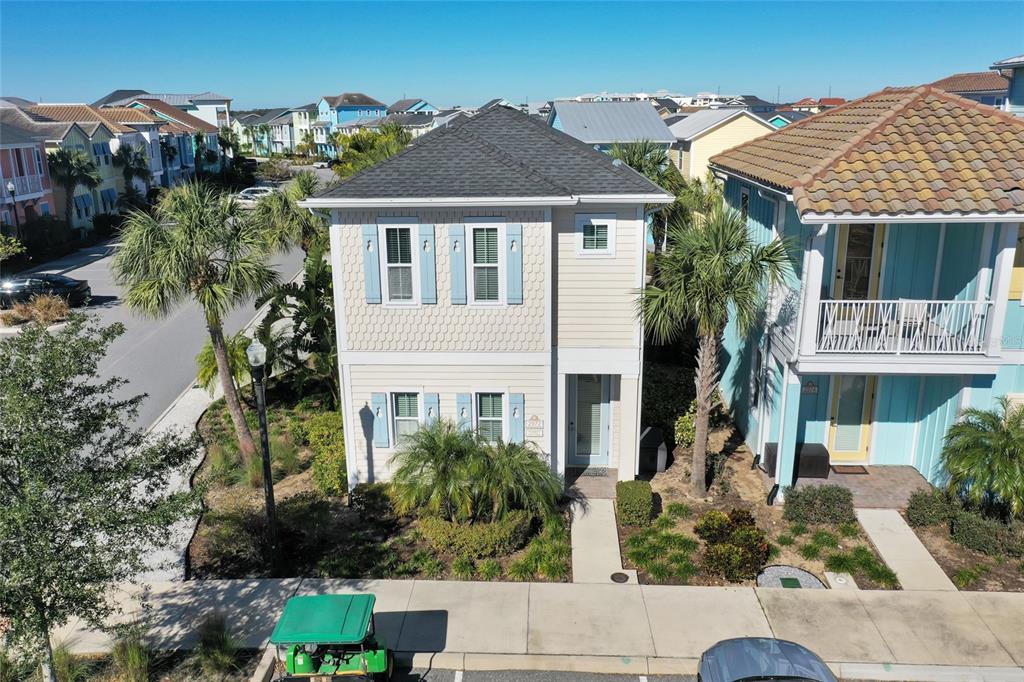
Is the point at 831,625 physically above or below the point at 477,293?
below

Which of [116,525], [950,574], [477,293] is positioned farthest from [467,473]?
[950,574]

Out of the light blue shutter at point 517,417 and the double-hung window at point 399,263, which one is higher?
the double-hung window at point 399,263

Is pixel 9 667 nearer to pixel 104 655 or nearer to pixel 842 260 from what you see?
pixel 104 655

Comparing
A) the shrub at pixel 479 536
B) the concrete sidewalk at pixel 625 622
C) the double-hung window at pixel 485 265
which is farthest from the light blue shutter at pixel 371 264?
the concrete sidewalk at pixel 625 622

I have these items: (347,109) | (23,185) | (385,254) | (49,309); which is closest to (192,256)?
(385,254)

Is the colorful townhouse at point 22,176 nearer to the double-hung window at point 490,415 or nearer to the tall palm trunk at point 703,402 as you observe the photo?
the double-hung window at point 490,415

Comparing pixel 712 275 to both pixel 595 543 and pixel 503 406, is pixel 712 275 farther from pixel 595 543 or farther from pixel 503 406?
pixel 595 543

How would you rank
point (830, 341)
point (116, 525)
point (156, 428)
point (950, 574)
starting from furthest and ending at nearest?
1. point (156, 428)
2. point (830, 341)
3. point (950, 574)
4. point (116, 525)

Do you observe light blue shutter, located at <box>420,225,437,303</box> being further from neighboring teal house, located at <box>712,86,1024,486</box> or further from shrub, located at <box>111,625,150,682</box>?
shrub, located at <box>111,625,150,682</box>
